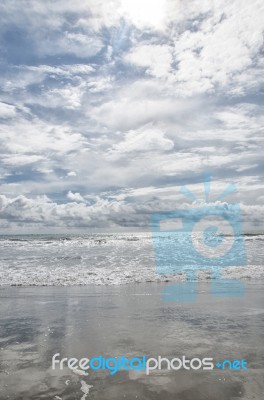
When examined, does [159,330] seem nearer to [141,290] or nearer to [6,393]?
[6,393]

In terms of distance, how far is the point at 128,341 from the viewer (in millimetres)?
6281

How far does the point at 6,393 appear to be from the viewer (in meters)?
A: 4.16

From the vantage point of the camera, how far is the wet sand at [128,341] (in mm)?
4270

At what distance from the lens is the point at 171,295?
11266 mm

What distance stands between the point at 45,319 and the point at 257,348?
16.3 ft

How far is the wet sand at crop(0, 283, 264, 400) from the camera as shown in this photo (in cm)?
427

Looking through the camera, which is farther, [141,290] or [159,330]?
[141,290]

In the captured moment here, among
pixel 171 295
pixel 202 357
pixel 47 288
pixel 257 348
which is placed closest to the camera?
pixel 202 357

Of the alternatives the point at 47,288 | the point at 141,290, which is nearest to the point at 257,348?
the point at 141,290

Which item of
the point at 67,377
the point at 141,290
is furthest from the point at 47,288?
the point at 67,377

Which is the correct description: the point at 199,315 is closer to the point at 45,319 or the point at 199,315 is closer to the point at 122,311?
the point at 122,311

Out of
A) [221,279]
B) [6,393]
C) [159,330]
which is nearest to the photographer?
[6,393]

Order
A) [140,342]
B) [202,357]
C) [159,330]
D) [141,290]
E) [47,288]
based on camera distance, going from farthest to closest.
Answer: [47,288], [141,290], [159,330], [140,342], [202,357]

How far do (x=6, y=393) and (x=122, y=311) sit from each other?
490cm
